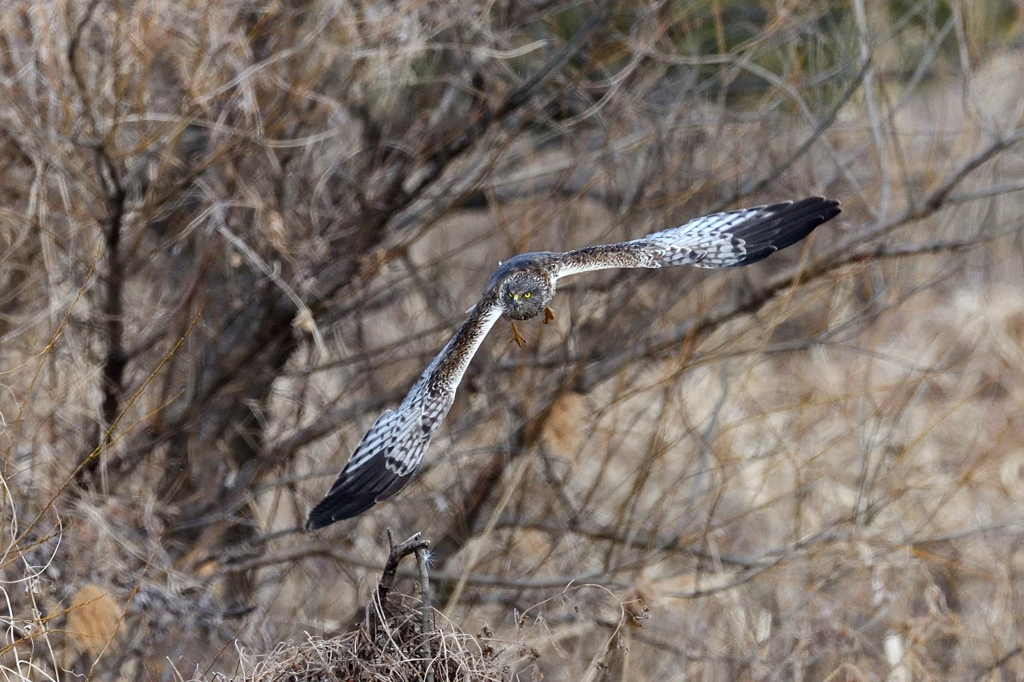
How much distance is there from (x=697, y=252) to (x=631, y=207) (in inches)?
88.8

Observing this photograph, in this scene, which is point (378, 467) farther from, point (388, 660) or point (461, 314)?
point (461, 314)

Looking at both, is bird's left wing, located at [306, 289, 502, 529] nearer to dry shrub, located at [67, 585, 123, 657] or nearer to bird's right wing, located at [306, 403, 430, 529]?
bird's right wing, located at [306, 403, 430, 529]

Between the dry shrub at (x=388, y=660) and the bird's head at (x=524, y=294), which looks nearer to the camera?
the dry shrub at (x=388, y=660)

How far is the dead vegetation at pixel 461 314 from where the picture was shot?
19.8 feet

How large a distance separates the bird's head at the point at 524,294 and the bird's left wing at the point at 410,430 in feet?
0.21

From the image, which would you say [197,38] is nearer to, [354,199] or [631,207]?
[354,199]

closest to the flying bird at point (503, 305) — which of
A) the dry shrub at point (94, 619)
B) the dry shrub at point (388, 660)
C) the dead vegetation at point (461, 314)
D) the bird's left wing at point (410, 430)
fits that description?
the bird's left wing at point (410, 430)

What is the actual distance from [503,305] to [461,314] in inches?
90.8

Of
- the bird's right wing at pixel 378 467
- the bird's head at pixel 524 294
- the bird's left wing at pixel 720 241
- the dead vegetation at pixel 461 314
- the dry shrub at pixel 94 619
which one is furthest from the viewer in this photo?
the dead vegetation at pixel 461 314

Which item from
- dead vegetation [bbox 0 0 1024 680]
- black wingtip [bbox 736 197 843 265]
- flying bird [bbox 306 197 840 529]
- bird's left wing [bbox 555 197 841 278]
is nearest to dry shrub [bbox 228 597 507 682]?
flying bird [bbox 306 197 840 529]

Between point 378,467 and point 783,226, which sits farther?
point 783,226

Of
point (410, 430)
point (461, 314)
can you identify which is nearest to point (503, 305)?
point (410, 430)

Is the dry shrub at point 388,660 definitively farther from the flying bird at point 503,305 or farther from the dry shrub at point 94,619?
the dry shrub at point 94,619

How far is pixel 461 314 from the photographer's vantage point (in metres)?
7.09
